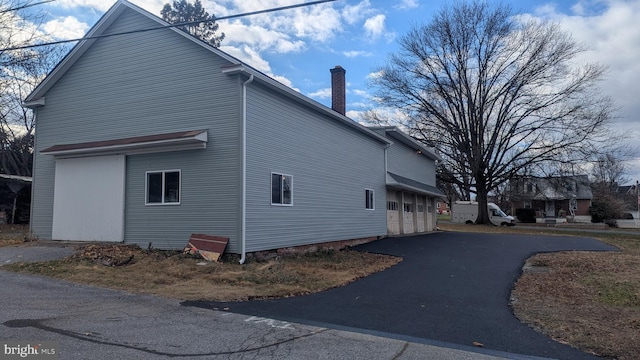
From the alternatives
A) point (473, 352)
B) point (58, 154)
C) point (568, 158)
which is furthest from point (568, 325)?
point (568, 158)

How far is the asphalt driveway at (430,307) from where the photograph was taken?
6.23 m

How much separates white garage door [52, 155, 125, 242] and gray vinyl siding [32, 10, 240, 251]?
17.5 inches

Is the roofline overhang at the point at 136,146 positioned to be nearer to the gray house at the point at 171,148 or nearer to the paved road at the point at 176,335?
the gray house at the point at 171,148

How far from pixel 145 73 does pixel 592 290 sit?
44.9 feet

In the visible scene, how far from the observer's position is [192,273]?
1038cm

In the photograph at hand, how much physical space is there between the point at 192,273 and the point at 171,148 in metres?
4.26

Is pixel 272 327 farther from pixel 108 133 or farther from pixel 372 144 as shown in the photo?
pixel 372 144

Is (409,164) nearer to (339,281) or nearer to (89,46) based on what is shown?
(339,281)

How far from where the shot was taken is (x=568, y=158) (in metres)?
34.2

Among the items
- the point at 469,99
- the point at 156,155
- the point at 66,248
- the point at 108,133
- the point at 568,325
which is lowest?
the point at 568,325

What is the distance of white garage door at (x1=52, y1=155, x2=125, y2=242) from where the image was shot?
13680 millimetres

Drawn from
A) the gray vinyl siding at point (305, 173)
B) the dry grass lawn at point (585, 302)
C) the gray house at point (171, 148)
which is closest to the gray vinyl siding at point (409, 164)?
the gray vinyl siding at point (305, 173)

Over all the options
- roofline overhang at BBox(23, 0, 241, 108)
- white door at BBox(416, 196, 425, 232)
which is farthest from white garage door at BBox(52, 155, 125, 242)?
white door at BBox(416, 196, 425, 232)

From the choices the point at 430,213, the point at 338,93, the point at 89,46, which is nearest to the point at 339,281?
the point at 89,46
